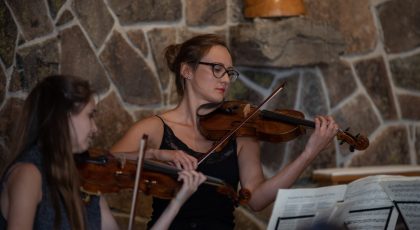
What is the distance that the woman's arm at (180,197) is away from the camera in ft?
8.15

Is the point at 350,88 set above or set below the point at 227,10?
below

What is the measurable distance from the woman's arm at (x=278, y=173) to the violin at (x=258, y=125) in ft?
0.22

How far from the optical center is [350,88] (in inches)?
159

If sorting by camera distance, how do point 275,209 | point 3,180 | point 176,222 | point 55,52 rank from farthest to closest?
point 55,52, point 176,222, point 275,209, point 3,180

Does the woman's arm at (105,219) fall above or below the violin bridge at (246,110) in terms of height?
below

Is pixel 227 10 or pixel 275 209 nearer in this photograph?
pixel 275 209

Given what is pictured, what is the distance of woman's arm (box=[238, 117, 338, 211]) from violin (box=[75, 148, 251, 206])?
1.92 feet

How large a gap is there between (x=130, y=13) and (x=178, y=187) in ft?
4.92

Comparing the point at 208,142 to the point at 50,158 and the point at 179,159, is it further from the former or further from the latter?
the point at 50,158

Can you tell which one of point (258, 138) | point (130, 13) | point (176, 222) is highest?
point (130, 13)

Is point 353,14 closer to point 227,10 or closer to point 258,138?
point 227,10

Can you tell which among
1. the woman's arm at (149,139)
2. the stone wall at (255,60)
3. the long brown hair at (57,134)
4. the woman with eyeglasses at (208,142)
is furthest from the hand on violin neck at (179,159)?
the stone wall at (255,60)

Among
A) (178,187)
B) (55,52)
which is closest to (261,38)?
(55,52)

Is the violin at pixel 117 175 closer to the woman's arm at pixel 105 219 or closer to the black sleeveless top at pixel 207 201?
the woman's arm at pixel 105 219
